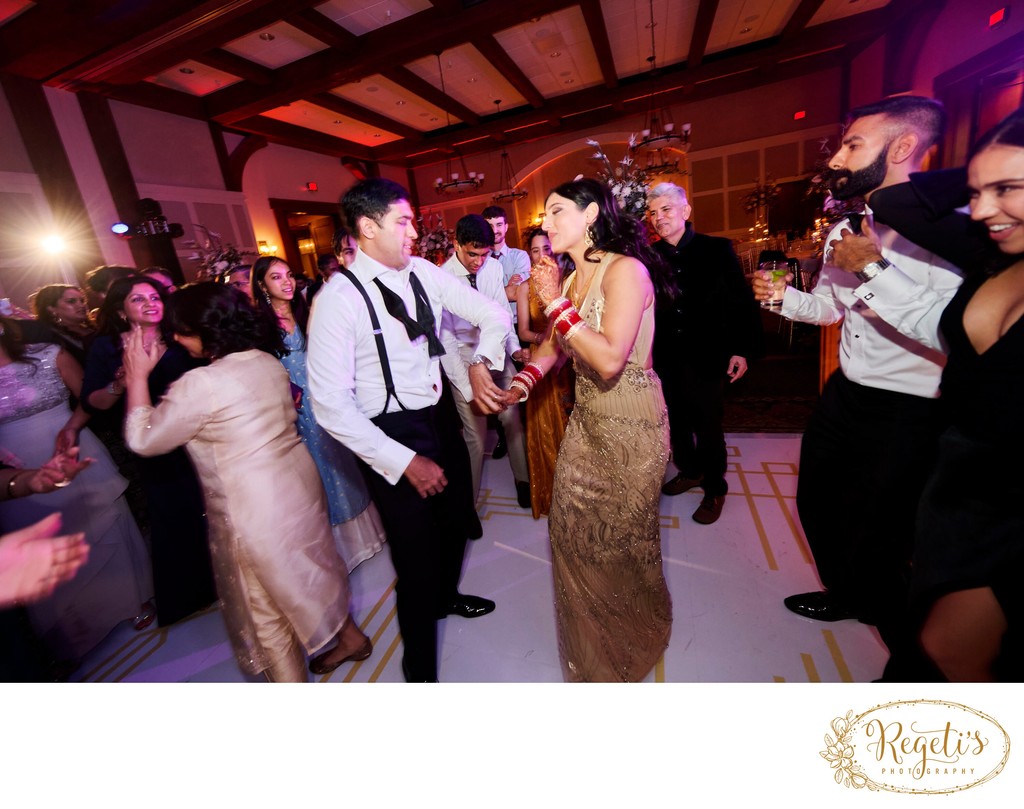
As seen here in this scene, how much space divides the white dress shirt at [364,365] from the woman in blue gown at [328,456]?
1.05 metres

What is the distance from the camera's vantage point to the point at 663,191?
2494 millimetres

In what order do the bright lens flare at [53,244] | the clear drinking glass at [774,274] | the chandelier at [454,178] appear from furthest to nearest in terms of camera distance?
the chandelier at [454,178]
the bright lens flare at [53,244]
the clear drinking glass at [774,274]

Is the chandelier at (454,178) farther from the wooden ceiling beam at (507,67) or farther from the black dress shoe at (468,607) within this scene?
the black dress shoe at (468,607)

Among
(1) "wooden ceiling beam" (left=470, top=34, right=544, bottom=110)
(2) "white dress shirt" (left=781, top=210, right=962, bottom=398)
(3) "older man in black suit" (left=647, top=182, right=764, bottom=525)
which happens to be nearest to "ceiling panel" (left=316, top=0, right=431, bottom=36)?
(1) "wooden ceiling beam" (left=470, top=34, right=544, bottom=110)

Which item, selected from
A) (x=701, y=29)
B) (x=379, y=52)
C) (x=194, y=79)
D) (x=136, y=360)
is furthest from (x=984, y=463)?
(x=194, y=79)

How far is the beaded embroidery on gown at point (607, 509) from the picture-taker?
1488 millimetres

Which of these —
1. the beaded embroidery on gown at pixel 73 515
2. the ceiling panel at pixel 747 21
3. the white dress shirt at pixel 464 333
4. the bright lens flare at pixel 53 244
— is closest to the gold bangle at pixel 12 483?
the beaded embroidery on gown at pixel 73 515

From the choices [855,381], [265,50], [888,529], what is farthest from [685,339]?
[265,50]

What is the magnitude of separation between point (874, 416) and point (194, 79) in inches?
370

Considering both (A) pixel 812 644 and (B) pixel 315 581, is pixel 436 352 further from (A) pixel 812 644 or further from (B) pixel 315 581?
(A) pixel 812 644

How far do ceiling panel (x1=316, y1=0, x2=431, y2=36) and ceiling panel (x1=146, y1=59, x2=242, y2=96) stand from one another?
2081 mm

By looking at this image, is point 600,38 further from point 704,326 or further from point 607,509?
point 607,509

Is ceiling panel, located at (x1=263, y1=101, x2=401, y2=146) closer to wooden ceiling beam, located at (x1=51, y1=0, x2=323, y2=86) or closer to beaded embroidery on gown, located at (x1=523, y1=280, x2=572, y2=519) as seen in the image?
wooden ceiling beam, located at (x1=51, y1=0, x2=323, y2=86)

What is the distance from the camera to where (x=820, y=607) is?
1858mm
